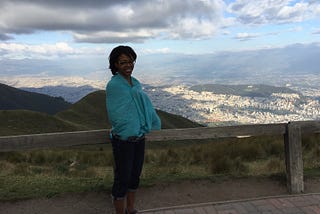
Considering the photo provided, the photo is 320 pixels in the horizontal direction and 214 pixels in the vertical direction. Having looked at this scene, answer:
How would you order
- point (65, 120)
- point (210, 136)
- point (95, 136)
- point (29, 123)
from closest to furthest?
point (95, 136), point (210, 136), point (29, 123), point (65, 120)

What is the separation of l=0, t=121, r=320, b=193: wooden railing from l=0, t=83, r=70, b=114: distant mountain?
96.7 metres

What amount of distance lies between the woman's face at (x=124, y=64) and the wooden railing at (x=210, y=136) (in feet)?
3.92

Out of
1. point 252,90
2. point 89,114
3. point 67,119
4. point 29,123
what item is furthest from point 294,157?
point 252,90

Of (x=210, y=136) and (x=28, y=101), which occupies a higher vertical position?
(x=210, y=136)

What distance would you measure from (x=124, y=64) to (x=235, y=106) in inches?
→ 5321

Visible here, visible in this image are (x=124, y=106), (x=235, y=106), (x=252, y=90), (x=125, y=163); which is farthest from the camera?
(x=252, y=90)

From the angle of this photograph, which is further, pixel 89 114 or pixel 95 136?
pixel 89 114

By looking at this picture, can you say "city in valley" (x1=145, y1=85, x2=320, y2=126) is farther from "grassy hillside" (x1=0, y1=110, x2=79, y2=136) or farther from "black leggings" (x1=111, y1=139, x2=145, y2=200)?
"black leggings" (x1=111, y1=139, x2=145, y2=200)

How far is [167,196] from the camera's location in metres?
5.14

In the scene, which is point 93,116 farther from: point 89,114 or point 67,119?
point 67,119

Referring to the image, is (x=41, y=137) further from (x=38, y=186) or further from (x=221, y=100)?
(x=221, y=100)

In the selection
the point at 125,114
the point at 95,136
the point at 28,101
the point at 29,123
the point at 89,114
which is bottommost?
the point at 28,101

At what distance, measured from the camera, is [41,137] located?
4.38 metres

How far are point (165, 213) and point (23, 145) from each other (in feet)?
6.51
